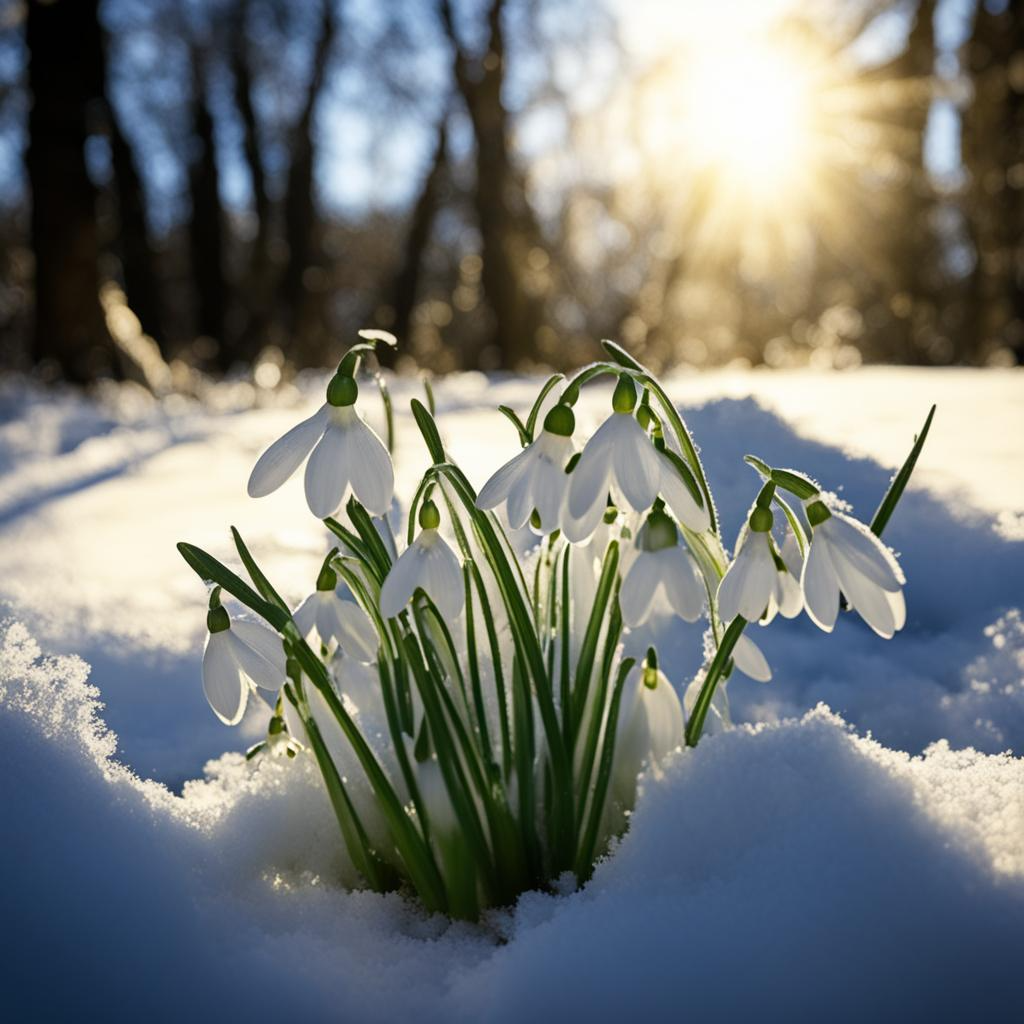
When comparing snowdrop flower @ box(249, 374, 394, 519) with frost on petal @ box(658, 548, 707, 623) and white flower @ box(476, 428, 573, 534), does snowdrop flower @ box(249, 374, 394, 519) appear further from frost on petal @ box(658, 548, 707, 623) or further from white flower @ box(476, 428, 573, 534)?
frost on petal @ box(658, 548, 707, 623)

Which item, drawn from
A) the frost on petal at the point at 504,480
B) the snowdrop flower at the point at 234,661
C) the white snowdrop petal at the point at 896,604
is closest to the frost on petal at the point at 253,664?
the snowdrop flower at the point at 234,661

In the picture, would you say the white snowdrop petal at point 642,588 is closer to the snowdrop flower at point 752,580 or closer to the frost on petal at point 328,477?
the snowdrop flower at point 752,580

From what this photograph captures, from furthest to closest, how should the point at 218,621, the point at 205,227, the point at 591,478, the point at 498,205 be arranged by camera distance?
the point at 205,227
the point at 498,205
the point at 218,621
the point at 591,478

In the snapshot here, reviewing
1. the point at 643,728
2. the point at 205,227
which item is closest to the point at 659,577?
the point at 643,728

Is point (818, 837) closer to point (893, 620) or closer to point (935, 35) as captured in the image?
point (893, 620)

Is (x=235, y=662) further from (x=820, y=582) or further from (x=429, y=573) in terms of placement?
(x=820, y=582)

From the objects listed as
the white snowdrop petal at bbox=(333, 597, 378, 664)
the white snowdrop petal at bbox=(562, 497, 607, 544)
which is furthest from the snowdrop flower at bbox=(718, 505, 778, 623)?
the white snowdrop petal at bbox=(333, 597, 378, 664)
